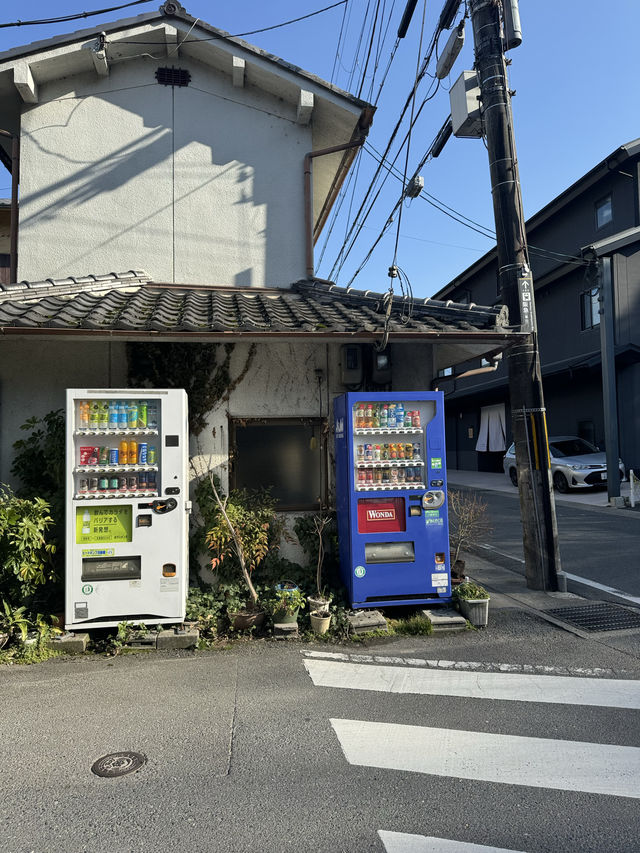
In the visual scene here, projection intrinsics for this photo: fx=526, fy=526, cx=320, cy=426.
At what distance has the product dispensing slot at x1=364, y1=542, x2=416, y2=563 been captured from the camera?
5461mm

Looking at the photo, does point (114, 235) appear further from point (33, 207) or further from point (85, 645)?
Answer: point (85, 645)

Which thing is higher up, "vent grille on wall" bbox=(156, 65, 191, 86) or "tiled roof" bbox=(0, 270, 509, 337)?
"vent grille on wall" bbox=(156, 65, 191, 86)

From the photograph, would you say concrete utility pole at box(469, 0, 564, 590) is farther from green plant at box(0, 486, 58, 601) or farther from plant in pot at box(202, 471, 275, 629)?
green plant at box(0, 486, 58, 601)

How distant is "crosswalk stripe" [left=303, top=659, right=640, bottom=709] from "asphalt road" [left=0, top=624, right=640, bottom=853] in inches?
0.7

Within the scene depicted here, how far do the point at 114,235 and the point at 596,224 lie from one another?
1831 centimetres

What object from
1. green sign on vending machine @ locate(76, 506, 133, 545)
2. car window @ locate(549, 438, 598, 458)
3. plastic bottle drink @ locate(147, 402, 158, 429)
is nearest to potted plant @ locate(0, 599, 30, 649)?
green sign on vending machine @ locate(76, 506, 133, 545)

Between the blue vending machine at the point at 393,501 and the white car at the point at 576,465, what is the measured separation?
33.8ft

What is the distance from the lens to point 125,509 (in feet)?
16.5

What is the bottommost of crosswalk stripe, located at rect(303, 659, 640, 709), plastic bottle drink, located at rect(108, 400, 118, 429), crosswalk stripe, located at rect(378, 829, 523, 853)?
crosswalk stripe, located at rect(303, 659, 640, 709)

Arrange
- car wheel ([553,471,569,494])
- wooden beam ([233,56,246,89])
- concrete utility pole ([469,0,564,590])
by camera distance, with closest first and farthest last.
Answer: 1. concrete utility pole ([469,0,564,590])
2. wooden beam ([233,56,246,89])
3. car wheel ([553,471,569,494])

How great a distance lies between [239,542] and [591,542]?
6.98m

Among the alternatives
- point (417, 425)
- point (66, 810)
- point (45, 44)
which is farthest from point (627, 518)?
point (45, 44)

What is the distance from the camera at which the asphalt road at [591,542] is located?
24.5 feet

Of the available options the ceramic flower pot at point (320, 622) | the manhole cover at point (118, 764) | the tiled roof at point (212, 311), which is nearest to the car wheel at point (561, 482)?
the tiled roof at point (212, 311)
